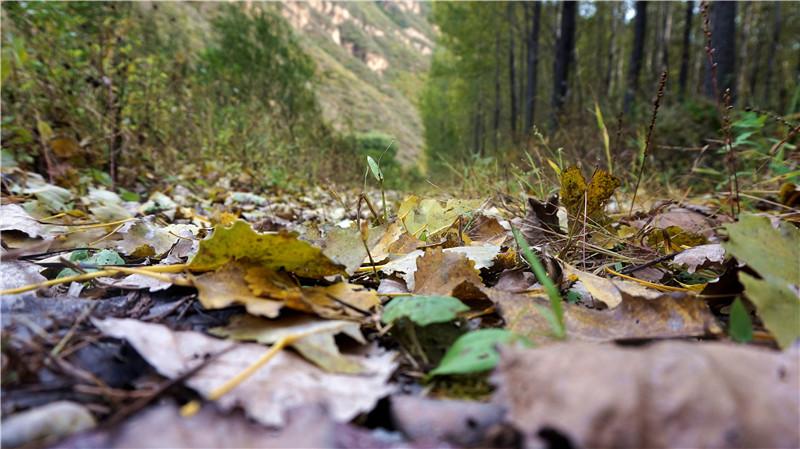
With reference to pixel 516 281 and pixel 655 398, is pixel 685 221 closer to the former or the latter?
pixel 516 281

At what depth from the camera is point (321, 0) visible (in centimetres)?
9194

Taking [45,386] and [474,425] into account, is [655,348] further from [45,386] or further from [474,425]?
[45,386]

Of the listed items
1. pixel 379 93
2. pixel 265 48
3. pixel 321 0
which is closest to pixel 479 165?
pixel 265 48

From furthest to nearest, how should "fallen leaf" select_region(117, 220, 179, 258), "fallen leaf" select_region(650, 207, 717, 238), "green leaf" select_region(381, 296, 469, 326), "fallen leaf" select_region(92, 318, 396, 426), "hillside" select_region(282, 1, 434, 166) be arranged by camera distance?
"hillside" select_region(282, 1, 434, 166), "fallen leaf" select_region(650, 207, 717, 238), "fallen leaf" select_region(117, 220, 179, 258), "green leaf" select_region(381, 296, 469, 326), "fallen leaf" select_region(92, 318, 396, 426)

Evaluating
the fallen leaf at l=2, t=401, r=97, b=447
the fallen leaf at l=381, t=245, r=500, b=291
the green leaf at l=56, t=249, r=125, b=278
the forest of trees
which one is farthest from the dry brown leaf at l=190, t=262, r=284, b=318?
the forest of trees

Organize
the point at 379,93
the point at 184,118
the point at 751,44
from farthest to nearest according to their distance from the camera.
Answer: the point at 379,93 < the point at 751,44 < the point at 184,118

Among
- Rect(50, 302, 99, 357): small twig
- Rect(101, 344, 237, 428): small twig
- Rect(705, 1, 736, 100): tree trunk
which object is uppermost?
Rect(705, 1, 736, 100): tree trunk

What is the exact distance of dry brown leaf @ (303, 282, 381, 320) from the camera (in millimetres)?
751

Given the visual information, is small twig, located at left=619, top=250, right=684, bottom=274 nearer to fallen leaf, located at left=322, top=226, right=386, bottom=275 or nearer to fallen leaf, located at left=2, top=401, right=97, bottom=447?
fallen leaf, located at left=322, top=226, right=386, bottom=275

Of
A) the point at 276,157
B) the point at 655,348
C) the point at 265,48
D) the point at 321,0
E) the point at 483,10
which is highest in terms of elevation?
the point at 321,0

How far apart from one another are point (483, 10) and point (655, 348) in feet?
71.2

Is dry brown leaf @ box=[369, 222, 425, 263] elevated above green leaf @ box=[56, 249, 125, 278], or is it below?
below

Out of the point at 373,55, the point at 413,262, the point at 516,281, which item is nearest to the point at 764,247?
the point at 516,281

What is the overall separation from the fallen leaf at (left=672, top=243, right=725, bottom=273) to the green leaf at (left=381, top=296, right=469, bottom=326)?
62 centimetres
